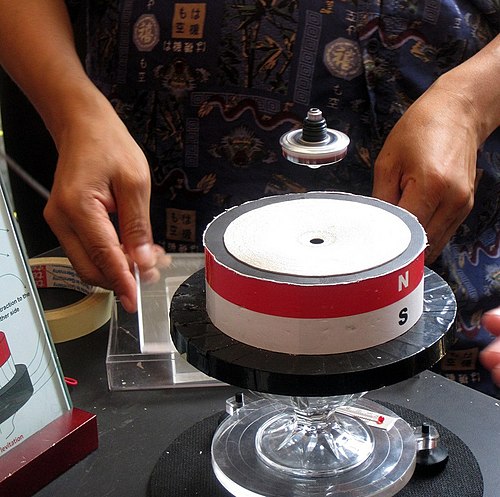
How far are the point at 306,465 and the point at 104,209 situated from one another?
0.32 meters

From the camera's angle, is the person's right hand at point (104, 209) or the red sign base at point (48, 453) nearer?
the red sign base at point (48, 453)

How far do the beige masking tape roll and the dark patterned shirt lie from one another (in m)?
0.16

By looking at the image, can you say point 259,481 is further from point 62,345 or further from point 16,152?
point 16,152

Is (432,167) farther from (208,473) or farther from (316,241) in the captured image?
(208,473)

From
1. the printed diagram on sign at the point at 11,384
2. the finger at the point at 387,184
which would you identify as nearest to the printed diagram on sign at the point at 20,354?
the printed diagram on sign at the point at 11,384

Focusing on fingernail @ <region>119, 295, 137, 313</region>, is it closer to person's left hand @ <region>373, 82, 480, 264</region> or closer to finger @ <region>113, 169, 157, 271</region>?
finger @ <region>113, 169, 157, 271</region>

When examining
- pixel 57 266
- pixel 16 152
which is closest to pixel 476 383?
pixel 57 266

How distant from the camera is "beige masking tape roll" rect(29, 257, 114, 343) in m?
1.00

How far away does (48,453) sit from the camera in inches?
31.3

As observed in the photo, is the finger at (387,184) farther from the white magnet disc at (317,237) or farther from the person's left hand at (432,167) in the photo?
the white magnet disc at (317,237)

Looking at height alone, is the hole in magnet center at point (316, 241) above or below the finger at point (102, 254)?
above

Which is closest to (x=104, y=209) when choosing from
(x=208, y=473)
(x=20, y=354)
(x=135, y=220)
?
(x=135, y=220)

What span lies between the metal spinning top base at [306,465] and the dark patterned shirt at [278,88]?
333mm

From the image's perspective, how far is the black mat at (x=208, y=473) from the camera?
0.76 meters
